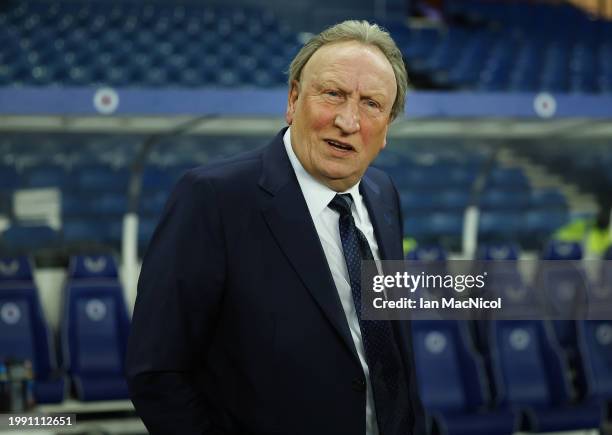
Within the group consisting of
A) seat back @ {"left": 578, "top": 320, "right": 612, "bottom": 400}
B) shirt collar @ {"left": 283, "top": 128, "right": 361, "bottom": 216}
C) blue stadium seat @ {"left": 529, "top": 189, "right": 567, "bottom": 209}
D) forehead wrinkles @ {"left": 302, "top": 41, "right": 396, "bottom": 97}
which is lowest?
seat back @ {"left": 578, "top": 320, "right": 612, "bottom": 400}

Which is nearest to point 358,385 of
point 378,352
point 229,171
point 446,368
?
point 378,352

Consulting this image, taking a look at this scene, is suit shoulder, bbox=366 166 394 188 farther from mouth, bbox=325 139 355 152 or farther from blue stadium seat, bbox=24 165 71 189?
blue stadium seat, bbox=24 165 71 189

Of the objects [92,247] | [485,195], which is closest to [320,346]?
[92,247]

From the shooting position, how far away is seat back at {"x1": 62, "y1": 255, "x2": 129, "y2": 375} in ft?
16.1

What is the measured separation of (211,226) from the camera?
132cm

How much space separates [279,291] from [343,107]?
1.14 ft

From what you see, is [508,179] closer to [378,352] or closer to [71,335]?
[71,335]

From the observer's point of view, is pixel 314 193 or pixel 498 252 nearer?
pixel 314 193

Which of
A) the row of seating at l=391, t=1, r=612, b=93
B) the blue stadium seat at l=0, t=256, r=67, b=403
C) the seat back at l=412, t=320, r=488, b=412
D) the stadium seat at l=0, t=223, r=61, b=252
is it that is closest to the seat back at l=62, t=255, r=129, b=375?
the blue stadium seat at l=0, t=256, r=67, b=403

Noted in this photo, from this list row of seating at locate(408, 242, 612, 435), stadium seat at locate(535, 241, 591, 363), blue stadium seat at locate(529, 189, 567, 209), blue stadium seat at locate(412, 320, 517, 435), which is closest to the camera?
blue stadium seat at locate(412, 320, 517, 435)

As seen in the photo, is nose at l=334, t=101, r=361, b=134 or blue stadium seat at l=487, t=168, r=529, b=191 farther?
blue stadium seat at l=487, t=168, r=529, b=191

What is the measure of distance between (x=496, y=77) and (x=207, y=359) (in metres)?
9.65

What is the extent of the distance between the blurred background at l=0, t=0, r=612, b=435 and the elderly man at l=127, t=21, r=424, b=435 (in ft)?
8.67

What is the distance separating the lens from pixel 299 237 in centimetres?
138
